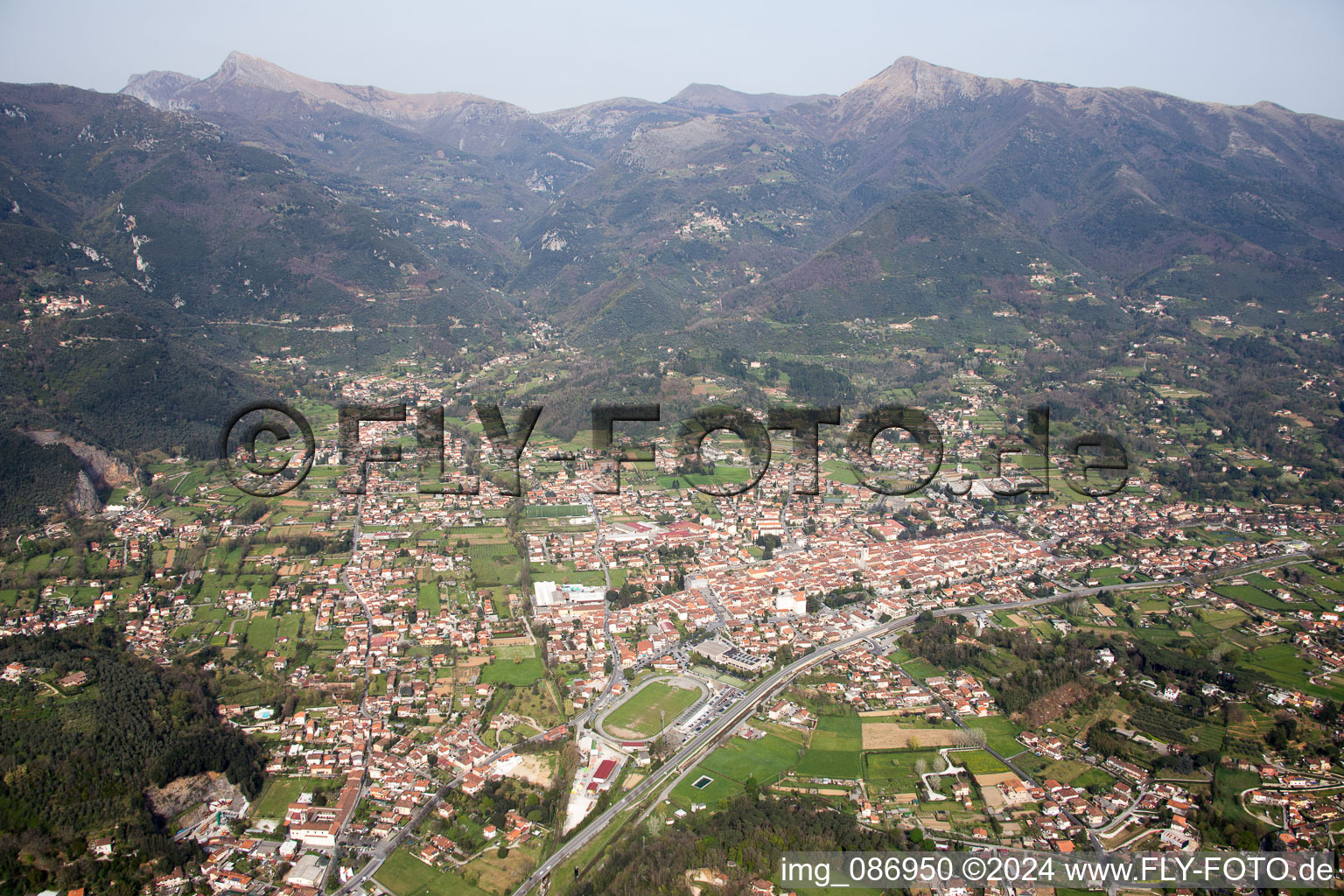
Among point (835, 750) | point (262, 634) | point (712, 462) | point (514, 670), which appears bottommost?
point (835, 750)

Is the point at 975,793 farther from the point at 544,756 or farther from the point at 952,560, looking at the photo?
the point at 952,560

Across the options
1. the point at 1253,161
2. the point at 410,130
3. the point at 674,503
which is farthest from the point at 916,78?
the point at 674,503

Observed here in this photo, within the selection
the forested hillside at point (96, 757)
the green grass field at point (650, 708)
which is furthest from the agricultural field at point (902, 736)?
the forested hillside at point (96, 757)

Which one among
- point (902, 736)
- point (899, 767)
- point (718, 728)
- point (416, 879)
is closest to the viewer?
point (416, 879)

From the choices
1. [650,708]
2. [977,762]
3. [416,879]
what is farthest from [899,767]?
[416,879]

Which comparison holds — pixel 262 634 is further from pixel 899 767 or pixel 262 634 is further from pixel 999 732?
pixel 999 732

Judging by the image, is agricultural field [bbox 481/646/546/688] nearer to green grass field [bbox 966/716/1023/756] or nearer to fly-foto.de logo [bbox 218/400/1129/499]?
fly-foto.de logo [bbox 218/400/1129/499]

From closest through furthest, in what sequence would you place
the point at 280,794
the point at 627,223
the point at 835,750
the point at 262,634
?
the point at 280,794, the point at 835,750, the point at 262,634, the point at 627,223

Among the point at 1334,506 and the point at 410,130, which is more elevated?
the point at 410,130
